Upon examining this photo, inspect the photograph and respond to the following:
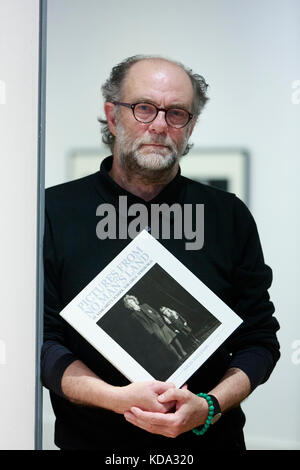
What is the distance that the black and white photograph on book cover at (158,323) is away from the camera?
1.45 metres

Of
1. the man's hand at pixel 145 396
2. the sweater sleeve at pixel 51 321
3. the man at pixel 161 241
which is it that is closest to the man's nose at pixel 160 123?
the man at pixel 161 241

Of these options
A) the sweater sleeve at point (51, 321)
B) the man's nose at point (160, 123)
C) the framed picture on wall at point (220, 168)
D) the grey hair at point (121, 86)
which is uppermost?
the grey hair at point (121, 86)

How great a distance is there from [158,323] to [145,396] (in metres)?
0.18

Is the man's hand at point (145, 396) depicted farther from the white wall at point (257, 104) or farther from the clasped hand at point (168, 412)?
the white wall at point (257, 104)

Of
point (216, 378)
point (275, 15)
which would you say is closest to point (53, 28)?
point (275, 15)

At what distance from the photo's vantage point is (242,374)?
150 cm

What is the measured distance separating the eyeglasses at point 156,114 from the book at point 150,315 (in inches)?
11.0

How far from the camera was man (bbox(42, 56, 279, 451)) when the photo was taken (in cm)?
150

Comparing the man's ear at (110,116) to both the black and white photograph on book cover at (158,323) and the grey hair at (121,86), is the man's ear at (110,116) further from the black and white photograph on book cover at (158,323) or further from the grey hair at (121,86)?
the black and white photograph on book cover at (158,323)

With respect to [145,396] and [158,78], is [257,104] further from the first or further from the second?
[145,396]

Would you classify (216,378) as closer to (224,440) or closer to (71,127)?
(224,440)

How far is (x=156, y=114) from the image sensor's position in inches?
59.2

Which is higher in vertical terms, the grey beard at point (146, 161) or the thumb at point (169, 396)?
the grey beard at point (146, 161)

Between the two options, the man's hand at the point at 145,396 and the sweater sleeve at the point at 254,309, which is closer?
the man's hand at the point at 145,396
